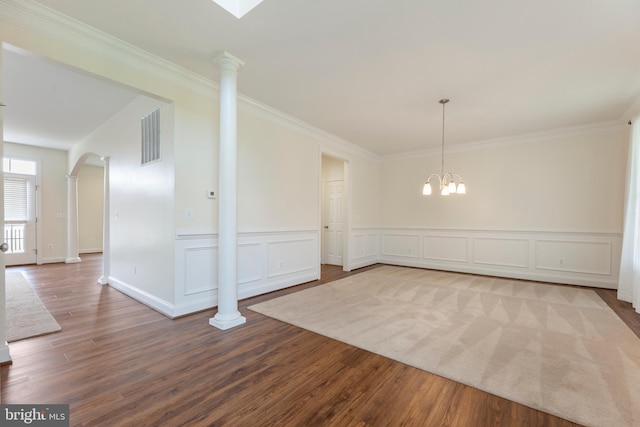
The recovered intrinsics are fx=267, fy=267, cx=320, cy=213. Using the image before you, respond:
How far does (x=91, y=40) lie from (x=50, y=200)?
21.7ft

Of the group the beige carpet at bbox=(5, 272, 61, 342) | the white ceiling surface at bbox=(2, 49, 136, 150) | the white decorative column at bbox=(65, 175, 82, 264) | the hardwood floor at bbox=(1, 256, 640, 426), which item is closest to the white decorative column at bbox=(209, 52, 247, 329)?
the hardwood floor at bbox=(1, 256, 640, 426)

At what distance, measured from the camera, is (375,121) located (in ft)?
15.4

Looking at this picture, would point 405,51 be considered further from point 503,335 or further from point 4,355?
point 4,355

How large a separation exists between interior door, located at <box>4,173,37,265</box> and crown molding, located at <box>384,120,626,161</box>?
9352mm

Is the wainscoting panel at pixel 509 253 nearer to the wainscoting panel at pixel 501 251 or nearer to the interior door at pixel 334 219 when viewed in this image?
the wainscoting panel at pixel 501 251

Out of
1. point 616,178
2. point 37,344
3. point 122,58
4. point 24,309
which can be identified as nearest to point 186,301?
point 37,344

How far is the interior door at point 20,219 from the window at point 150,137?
5.39 meters

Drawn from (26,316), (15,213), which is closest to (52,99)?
(26,316)

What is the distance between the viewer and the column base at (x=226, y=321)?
9.46 feet

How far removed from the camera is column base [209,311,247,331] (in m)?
2.88

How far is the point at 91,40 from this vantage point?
8.15 feet

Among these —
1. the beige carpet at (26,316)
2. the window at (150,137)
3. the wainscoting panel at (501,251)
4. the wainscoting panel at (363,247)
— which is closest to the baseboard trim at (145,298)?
the beige carpet at (26,316)

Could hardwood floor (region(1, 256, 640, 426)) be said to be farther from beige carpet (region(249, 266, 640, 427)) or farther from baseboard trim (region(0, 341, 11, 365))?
beige carpet (region(249, 266, 640, 427))

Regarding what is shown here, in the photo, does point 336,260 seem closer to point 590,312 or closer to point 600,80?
point 590,312
